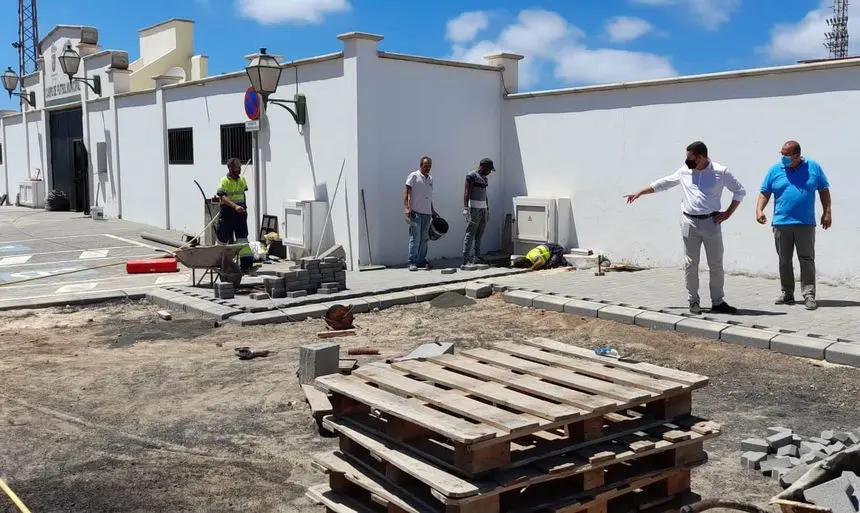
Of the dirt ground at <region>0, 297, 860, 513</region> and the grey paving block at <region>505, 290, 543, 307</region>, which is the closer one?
the dirt ground at <region>0, 297, 860, 513</region>

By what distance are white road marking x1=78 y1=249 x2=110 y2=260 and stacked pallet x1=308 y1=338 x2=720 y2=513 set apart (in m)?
12.9

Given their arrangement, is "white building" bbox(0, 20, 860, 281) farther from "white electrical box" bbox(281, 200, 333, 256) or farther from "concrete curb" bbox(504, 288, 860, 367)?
"concrete curb" bbox(504, 288, 860, 367)

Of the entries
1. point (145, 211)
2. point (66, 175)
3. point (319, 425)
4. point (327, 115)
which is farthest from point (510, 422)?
point (66, 175)

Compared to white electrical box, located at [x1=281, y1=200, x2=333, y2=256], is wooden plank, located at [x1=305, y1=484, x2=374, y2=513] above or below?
below

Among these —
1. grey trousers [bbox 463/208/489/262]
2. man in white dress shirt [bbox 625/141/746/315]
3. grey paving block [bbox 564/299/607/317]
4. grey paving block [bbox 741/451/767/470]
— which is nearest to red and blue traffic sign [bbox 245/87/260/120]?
grey trousers [bbox 463/208/489/262]

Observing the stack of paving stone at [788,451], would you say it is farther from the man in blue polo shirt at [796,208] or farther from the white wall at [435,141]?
the white wall at [435,141]

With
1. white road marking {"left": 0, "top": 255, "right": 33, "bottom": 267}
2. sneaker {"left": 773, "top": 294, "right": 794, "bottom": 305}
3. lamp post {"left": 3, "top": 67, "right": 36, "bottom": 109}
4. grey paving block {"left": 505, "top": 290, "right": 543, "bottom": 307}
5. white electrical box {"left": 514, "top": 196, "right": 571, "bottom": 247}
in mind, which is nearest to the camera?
sneaker {"left": 773, "top": 294, "right": 794, "bottom": 305}

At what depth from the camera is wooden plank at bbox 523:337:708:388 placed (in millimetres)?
4453

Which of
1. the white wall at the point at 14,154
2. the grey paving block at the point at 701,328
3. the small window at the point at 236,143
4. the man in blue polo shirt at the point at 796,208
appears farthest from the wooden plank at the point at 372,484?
the white wall at the point at 14,154

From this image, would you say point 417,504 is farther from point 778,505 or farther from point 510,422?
point 778,505

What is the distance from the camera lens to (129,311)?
10992mm

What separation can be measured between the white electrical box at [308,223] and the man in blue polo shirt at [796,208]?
7494mm

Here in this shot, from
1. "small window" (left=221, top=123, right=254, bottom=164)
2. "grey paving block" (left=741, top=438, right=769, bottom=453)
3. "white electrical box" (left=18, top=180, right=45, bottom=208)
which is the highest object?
"small window" (left=221, top=123, right=254, bottom=164)

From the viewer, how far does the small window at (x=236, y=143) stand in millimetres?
16669
